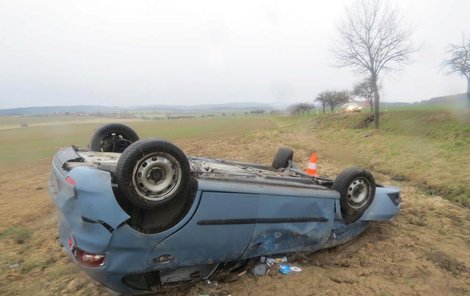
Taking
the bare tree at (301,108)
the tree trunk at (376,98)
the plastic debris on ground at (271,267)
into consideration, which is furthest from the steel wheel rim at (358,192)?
the bare tree at (301,108)

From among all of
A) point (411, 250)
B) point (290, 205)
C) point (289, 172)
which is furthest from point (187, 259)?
point (411, 250)

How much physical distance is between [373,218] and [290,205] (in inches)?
57.8

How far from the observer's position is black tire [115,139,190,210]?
2914mm

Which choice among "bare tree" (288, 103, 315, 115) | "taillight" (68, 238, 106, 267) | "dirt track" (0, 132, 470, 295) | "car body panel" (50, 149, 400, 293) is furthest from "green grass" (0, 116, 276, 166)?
"bare tree" (288, 103, 315, 115)

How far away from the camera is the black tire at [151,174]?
291 cm

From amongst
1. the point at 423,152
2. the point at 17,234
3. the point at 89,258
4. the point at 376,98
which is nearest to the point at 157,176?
the point at 89,258

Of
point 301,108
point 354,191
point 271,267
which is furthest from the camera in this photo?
point 301,108

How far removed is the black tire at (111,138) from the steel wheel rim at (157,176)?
7.46 ft

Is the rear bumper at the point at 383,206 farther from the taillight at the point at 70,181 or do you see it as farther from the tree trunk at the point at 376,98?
the tree trunk at the point at 376,98

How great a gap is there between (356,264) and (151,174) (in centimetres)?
262

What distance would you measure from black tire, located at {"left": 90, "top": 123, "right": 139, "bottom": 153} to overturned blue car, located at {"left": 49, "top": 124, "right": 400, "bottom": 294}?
98cm

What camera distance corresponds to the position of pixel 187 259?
325cm

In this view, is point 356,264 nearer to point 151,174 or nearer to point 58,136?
point 151,174

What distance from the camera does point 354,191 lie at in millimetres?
4281
